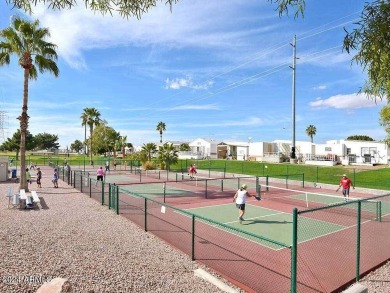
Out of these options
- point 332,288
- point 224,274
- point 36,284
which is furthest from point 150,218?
point 332,288

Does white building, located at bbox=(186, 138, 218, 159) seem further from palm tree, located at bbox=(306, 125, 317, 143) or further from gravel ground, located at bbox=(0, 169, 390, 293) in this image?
gravel ground, located at bbox=(0, 169, 390, 293)

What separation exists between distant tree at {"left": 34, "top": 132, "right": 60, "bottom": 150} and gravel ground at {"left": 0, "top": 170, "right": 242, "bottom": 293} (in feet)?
561

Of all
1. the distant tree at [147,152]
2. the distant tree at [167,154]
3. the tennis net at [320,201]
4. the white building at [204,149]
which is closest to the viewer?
the tennis net at [320,201]

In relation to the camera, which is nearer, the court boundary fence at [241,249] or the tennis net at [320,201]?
the court boundary fence at [241,249]

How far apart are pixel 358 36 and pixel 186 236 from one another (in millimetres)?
8718

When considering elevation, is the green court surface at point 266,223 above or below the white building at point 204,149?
below

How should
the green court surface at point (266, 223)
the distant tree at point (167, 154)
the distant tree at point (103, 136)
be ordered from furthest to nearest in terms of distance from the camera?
the distant tree at point (103, 136) < the distant tree at point (167, 154) < the green court surface at point (266, 223)

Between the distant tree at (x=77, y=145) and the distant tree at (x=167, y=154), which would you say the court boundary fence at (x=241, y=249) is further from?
the distant tree at (x=77, y=145)

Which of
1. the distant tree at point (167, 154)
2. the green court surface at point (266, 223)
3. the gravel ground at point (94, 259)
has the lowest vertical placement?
the green court surface at point (266, 223)

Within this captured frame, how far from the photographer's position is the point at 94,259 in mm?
8789

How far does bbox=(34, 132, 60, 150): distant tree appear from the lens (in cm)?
17012

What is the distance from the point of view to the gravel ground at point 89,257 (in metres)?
7.22

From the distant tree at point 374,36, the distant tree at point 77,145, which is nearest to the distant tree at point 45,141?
the distant tree at point 77,145

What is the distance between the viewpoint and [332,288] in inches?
301
